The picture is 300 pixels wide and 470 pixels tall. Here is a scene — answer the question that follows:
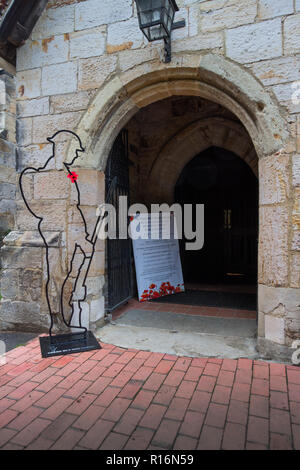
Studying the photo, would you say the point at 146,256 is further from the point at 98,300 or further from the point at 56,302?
the point at 56,302

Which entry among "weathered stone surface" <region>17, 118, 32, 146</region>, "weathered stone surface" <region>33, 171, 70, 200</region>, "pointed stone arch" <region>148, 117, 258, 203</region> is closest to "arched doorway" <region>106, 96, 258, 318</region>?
"pointed stone arch" <region>148, 117, 258, 203</region>

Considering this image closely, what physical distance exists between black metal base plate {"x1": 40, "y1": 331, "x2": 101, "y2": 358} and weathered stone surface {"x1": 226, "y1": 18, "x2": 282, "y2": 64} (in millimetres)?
2702

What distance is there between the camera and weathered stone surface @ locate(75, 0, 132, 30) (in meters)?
2.78

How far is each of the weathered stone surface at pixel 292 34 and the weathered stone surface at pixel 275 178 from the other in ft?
2.69

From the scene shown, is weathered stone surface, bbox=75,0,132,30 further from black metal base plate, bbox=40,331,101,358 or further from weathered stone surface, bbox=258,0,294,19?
black metal base plate, bbox=40,331,101,358

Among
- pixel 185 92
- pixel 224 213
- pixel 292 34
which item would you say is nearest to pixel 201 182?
pixel 224 213

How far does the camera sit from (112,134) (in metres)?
2.97

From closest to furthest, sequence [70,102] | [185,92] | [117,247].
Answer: [185,92]
[70,102]
[117,247]

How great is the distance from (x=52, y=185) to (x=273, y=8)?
2423 mm

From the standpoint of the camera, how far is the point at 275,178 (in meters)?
2.32

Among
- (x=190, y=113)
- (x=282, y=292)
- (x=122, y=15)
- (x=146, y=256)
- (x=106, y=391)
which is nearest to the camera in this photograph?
(x=106, y=391)

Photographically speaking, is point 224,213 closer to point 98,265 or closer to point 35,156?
point 98,265
